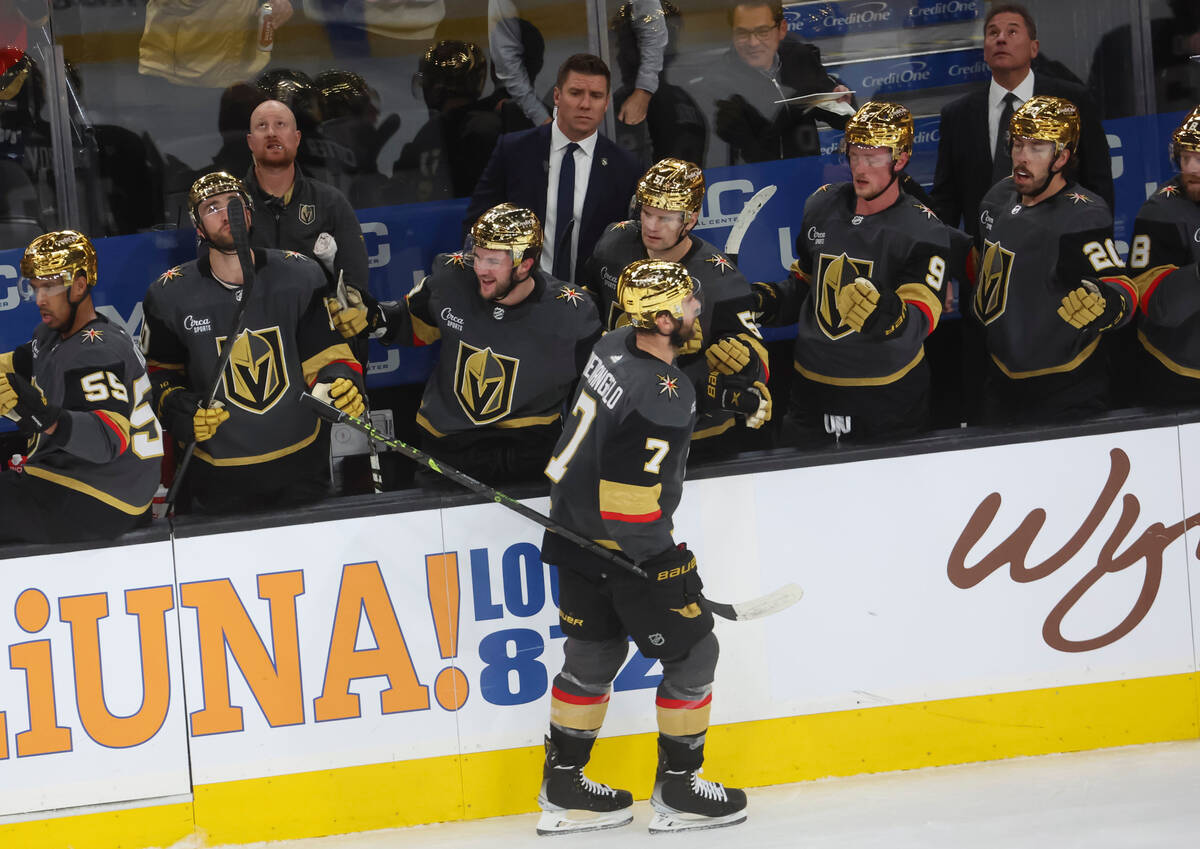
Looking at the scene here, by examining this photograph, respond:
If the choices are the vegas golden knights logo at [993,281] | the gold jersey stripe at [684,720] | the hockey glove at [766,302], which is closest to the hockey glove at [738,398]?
the hockey glove at [766,302]

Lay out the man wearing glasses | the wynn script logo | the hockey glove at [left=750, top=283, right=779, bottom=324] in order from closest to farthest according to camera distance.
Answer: the wynn script logo, the hockey glove at [left=750, top=283, right=779, bottom=324], the man wearing glasses

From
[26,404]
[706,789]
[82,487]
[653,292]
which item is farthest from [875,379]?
[26,404]

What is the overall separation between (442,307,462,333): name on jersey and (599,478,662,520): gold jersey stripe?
0.89 meters

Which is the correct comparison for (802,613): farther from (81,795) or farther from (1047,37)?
(1047,37)

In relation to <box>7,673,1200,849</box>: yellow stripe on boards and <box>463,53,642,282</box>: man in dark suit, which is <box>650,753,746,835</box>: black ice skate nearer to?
<box>7,673,1200,849</box>: yellow stripe on boards

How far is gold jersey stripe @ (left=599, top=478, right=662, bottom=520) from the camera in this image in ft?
11.2

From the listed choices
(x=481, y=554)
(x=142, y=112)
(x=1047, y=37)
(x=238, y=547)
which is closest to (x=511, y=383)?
(x=481, y=554)

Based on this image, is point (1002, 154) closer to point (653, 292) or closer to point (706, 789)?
point (653, 292)

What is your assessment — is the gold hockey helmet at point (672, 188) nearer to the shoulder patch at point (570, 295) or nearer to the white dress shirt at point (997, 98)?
the shoulder patch at point (570, 295)

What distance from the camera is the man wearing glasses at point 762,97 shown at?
5.44m

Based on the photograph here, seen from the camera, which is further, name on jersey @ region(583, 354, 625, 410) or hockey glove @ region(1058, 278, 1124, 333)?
hockey glove @ region(1058, 278, 1124, 333)

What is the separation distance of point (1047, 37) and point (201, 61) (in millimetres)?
3366

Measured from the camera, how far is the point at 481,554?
381 centimetres

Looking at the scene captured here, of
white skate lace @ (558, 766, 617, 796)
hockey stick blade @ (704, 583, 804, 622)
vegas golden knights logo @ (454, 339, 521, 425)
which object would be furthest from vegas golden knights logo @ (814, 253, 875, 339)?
white skate lace @ (558, 766, 617, 796)
